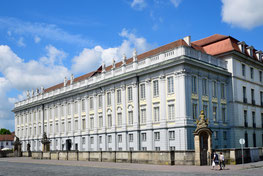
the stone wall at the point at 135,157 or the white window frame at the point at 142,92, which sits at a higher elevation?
the white window frame at the point at 142,92

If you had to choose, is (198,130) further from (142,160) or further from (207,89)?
(207,89)

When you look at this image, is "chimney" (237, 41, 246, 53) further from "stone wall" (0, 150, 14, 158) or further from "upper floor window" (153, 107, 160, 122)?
"stone wall" (0, 150, 14, 158)

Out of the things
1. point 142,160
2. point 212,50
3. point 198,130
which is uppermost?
point 212,50

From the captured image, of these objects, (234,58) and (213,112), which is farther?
(234,58)

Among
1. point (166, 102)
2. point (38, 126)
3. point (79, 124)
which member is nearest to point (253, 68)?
point (166, 102)

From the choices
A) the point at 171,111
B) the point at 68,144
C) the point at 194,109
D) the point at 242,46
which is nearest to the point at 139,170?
the point at 171,111

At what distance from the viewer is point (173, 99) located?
1625 inches

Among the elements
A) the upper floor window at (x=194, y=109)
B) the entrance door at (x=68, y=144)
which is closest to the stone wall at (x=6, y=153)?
the entrance door at (x=68, y=144)

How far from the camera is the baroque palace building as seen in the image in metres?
40.9

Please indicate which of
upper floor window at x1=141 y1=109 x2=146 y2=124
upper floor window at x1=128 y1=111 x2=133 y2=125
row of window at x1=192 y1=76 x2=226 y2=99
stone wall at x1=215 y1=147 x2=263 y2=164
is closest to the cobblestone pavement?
stone wall at x1=215 y1=147 x2=263 y2=164

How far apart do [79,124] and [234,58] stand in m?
28.6

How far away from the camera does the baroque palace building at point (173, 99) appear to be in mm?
40906

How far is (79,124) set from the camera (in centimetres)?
5850

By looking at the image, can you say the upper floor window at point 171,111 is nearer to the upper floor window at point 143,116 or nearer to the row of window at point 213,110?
the row of window at point 213,110
